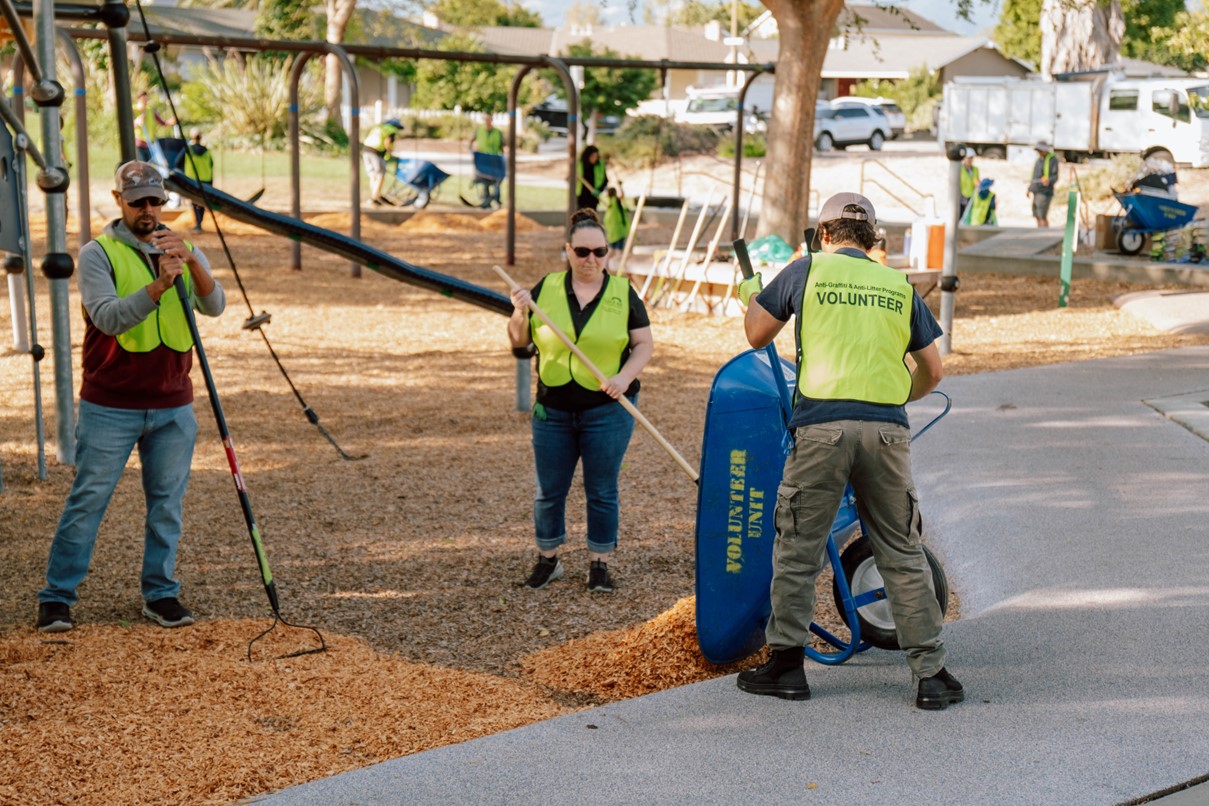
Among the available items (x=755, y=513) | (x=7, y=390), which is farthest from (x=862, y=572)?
(x=7, y=390)

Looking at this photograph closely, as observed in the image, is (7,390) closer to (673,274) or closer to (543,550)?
(543,550)

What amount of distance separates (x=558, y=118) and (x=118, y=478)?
4663 cm

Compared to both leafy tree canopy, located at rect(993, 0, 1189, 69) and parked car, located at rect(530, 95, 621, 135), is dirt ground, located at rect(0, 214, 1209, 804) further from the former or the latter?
leafy tree canopy, located at rect(993, 0, 1189, 69)

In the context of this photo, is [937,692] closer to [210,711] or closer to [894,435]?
[894,435]

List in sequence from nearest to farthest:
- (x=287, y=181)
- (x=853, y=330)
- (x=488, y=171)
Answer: (x=853, y=330)
(x=488, y=171)
(x=287, y=181)

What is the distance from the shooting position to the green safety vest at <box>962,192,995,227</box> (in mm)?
23734

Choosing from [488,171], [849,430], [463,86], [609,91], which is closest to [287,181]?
[488,171]

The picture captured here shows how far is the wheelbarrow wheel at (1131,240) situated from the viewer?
19.0 meters

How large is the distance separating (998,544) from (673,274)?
9.00 meters

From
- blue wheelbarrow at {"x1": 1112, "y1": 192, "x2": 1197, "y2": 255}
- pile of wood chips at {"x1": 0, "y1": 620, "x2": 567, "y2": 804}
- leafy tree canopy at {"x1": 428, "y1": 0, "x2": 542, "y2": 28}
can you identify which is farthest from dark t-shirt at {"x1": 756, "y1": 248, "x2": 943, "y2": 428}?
leafy tree canopy at {"x1": 428, "y1": 0, "x2": 542, "y2": 28}

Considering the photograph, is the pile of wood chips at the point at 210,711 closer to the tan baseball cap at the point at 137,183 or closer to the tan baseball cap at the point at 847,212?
the tan baseball cap at the point at 137,183

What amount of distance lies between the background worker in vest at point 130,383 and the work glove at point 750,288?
6.96 feet

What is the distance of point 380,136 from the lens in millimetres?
25250

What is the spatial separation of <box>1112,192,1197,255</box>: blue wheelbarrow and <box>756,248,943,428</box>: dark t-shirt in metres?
15.4
